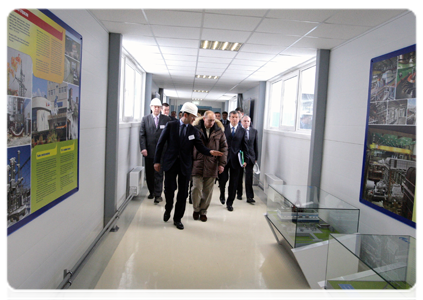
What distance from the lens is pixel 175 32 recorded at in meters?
4.27

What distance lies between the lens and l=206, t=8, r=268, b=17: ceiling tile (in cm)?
326

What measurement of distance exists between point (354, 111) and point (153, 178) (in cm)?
384

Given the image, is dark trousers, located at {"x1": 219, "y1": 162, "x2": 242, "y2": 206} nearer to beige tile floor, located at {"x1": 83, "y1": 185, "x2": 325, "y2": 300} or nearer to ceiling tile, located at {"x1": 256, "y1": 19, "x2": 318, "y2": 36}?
beige tile floor, located at {"x1": 83, "y1": 185, "x2": 325, "y2": 300}

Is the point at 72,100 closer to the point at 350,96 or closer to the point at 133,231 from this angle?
the point at 133,231

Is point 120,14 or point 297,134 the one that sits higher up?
point 120,14

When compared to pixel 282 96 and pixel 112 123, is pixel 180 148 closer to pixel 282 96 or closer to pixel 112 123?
pixel 112 123

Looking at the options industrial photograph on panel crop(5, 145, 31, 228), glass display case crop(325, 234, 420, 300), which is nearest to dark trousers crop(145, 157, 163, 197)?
industrial photograph on panel crop(5, 145, 31, 228)

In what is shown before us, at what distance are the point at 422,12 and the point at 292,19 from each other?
1.26 metres

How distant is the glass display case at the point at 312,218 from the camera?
10.2ft

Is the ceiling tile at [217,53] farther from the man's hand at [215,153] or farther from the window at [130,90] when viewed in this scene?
the man's hand at [215,153]

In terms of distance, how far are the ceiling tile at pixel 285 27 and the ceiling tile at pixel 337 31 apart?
13cm

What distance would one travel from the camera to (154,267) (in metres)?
3.32

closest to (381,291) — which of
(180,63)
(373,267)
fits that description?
(373,267)

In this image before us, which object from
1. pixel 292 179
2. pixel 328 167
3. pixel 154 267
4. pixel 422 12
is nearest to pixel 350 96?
pixel 328 167
